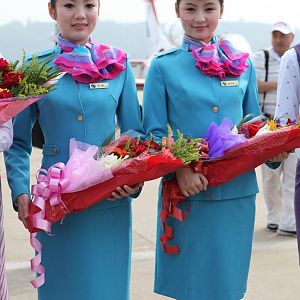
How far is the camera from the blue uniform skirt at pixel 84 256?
277 cm

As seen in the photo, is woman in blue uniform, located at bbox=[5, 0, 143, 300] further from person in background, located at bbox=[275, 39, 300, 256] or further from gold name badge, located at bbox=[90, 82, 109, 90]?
person in background, located at bbox=[275, 39, 300, 256]

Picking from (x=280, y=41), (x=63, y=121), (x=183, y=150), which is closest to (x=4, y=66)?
(x=63, y=121)

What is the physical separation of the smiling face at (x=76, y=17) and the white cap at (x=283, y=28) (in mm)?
3461

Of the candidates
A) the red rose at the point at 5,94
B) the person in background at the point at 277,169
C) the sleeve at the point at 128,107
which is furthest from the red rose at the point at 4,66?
the person in background at the point at 277,169

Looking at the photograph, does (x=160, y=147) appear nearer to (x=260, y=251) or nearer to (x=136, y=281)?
(x=136, y=281)

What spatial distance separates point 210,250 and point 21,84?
108 centimetres

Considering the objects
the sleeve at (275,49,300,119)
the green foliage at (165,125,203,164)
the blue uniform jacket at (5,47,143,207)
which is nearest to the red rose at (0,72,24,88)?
the blue uniform jacket at (5,47,143,207)

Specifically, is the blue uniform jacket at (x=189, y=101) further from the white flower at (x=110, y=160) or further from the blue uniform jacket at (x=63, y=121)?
the white flower at (x=110, y=160)

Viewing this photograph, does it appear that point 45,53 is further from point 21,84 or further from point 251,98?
point 251,98

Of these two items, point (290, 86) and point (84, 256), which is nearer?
point (84, 256)

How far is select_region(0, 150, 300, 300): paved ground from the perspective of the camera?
4410mm

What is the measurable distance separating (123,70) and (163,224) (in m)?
0.65

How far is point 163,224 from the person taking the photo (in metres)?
3.04

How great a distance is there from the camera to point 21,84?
247 centimetres
